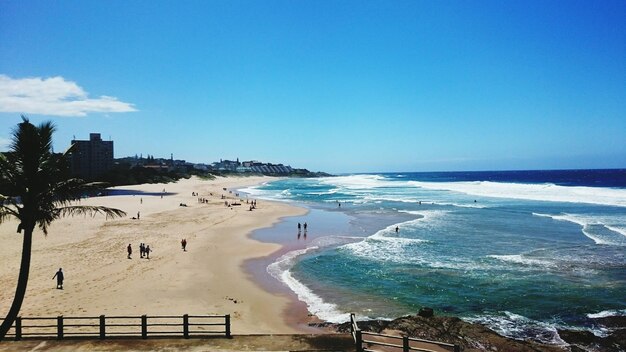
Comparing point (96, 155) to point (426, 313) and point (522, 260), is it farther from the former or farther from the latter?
point (426, 313)

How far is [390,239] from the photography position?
34969 millimetres

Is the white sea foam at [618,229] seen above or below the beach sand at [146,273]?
above

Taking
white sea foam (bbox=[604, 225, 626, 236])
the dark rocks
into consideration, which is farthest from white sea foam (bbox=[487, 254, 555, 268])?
white sea foam (bbox=[604, 225, 626, 236])

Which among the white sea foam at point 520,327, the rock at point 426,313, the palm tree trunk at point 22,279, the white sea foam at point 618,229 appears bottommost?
the white sea foam at point 520,327

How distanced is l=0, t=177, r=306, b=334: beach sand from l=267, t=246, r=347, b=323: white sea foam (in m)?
1.02

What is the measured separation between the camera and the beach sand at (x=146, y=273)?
1810cm

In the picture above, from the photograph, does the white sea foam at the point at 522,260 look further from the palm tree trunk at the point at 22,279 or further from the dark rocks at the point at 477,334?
the palm tree trunk at the point at 22,279

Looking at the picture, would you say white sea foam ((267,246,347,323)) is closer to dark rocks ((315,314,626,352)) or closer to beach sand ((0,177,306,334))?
beach sand ((0,177,306,334))

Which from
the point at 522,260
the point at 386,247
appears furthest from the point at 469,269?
the point at 386,247

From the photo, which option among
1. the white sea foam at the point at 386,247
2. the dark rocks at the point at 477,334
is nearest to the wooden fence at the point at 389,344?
the dark rocks at the point at 477,334

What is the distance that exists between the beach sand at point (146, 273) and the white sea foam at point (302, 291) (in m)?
1.02

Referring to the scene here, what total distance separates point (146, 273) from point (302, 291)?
30.2 ft

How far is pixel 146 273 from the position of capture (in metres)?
24.1

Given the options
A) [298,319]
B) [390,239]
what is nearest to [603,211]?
[390,239]
